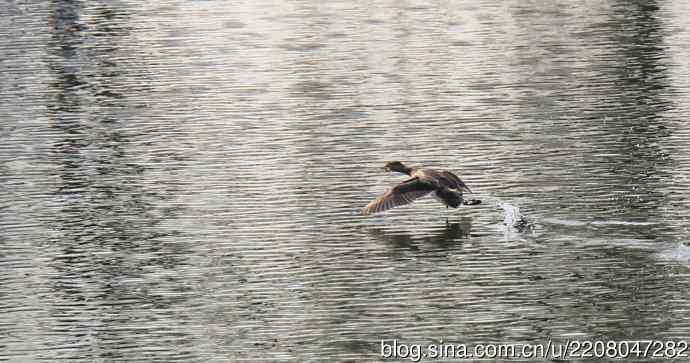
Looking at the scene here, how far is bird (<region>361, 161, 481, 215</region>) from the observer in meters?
19.0

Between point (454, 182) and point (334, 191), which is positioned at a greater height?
point (454, 182)

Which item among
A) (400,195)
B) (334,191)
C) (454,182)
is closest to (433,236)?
(400,195)

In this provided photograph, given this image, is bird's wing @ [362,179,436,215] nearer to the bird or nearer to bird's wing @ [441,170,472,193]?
the bird

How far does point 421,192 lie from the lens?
19.2 metres

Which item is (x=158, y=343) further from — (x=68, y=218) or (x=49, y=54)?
(x=49, y=54)

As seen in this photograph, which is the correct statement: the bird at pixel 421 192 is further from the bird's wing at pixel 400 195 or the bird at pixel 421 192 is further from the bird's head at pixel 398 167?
the bird's head at pixel 398 167

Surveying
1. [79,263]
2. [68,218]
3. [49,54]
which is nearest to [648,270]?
[79,263]

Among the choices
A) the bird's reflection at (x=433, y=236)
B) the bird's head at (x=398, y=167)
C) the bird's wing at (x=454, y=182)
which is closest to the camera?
the bird's reflection at (x=433, y=236)

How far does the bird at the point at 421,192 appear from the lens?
19.0 m

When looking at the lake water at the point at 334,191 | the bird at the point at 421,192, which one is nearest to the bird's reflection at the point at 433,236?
the lake water at the point at 334,191

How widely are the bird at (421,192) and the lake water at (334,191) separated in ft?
0.94

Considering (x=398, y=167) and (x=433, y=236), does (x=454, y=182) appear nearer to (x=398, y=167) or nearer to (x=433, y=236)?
(x=433, y=236)

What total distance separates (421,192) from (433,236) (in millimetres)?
847

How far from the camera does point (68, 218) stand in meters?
19.9
